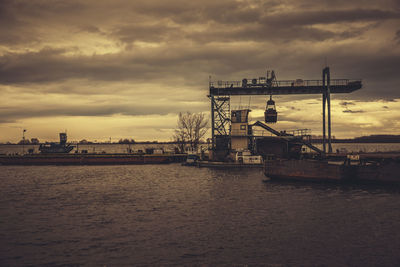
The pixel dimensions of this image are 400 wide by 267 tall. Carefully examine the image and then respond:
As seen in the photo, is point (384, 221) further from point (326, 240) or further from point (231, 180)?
point (231, 180)

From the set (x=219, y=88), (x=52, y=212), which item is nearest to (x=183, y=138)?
(x=219, y=88)

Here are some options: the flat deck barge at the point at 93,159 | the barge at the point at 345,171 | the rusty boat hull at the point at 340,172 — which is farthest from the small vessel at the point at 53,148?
the rusty boat hull at the point at 340,172

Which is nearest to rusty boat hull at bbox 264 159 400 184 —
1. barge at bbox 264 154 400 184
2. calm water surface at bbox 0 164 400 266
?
barge at bbox 264 154 400 184

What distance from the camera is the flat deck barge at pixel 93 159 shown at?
3211 inches

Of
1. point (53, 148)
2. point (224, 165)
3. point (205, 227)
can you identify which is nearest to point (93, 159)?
point (53, 148)

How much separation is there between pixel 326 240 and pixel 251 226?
4763 mm

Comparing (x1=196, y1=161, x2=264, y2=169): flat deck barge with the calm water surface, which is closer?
the calm water surface

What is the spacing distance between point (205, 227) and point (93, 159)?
6871 cm

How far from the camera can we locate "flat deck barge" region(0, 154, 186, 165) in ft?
268

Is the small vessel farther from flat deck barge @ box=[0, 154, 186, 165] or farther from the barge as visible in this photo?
the barge

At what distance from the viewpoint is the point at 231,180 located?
45.0 meters

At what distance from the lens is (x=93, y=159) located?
83938 millimetres

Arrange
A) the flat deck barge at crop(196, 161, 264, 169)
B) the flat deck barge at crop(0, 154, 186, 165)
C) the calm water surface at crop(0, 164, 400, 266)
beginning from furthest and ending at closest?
Result: the flat deck barge at crop(0, 154, 186, 165), the flat deck barge at crop(196, 161, 264, 169), the calm water surface at crop(0, 164, 400, 266)

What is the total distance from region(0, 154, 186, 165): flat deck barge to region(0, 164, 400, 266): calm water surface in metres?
44.8
